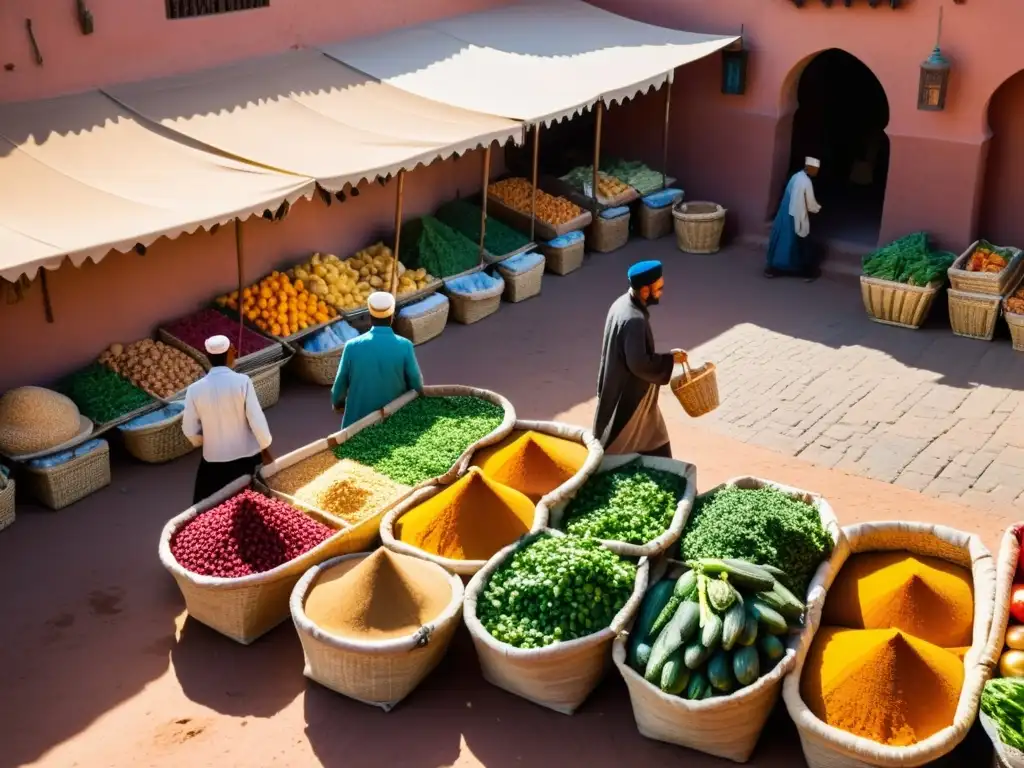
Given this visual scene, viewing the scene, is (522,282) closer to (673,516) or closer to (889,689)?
(673,516)

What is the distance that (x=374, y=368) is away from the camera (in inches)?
316

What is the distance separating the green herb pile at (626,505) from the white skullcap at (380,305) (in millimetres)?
1816

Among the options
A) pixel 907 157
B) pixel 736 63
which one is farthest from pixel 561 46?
pixel 907 157

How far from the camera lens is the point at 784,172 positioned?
14.1 metres

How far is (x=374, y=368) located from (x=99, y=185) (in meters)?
2.65

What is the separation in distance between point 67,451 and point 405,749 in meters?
3.85

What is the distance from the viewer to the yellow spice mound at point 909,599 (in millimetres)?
6102

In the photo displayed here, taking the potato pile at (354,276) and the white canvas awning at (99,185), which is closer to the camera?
the white canvas awning at (99,185)

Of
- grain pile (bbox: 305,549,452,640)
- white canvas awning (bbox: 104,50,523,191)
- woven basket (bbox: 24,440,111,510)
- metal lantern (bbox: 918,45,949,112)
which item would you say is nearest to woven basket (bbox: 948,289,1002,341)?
metal lantern (bbox: 918,45,949,112)

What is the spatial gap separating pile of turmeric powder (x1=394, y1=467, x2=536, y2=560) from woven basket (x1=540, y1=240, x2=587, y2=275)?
632cm

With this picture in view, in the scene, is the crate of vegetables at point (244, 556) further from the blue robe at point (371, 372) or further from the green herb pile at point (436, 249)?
the green herb pile at point (436, 249)

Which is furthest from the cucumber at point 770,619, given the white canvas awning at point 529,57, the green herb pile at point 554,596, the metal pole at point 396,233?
the white canvas awning at point 529,57

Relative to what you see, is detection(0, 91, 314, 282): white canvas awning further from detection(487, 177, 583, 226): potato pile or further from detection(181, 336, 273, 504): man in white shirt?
detection(487, 177, 583, 226): potato pile

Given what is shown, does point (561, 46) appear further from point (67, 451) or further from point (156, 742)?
point (156, 742)
